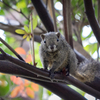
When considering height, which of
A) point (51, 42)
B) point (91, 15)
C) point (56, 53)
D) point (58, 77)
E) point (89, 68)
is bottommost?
point (89, 68)

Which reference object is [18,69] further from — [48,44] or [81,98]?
[81,98]

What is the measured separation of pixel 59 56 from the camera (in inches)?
88.0

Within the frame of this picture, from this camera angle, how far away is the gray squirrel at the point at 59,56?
A: 216cm

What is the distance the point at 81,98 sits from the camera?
75.4 inches

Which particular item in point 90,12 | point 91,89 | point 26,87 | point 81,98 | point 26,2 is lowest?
point 26,87

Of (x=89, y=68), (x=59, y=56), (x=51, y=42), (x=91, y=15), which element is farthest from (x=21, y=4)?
(x=89, y=68)

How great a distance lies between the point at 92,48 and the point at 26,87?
172cm

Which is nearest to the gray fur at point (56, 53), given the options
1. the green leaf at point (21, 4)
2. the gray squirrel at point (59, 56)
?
the gray squirrel at point (59, 56)

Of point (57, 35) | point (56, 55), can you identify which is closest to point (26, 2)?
point (57, 35)

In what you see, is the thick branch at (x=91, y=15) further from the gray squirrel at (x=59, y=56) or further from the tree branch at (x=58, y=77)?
the tree branch at (x=58, y=77)

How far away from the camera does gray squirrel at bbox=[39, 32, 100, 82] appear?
2.16 metres

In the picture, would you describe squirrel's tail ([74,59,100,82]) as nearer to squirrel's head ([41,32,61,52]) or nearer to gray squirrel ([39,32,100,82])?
gray squirrel ([39,32,100,82])

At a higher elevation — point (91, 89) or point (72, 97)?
point (91, 89)

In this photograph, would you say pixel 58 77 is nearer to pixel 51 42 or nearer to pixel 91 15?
pixel 51 42
